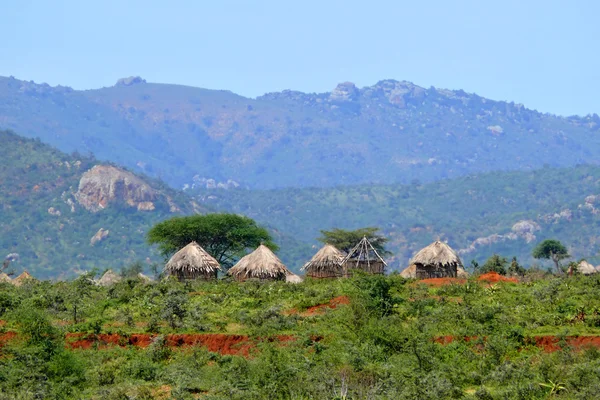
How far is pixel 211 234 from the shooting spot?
64.0 metres

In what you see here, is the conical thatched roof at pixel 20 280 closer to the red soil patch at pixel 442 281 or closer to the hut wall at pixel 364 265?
the hut wall at pixel 364 265

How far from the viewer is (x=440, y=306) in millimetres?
37000

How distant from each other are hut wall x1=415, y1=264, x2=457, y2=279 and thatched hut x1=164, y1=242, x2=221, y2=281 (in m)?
9.73

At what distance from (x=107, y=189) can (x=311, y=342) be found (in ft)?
460

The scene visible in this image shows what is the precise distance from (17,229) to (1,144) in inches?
1063

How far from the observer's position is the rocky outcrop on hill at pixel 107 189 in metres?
170

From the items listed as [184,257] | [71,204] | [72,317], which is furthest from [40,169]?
[72,317]

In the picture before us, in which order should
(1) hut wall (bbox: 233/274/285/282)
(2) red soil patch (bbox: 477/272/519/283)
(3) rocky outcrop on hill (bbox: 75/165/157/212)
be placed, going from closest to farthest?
(2) red soil patch (bbox: 477/272/519/283) < (1) hut wall (bbox: 233/274/285/282) < (3) rocky outcrop on hill (bbox: 75/165/157/212)

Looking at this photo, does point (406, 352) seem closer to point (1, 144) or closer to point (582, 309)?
point (582, 309)

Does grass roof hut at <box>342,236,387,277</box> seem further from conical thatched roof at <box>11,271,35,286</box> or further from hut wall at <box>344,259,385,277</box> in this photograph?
conical thatched roof at <box>11,271,35,286</box>

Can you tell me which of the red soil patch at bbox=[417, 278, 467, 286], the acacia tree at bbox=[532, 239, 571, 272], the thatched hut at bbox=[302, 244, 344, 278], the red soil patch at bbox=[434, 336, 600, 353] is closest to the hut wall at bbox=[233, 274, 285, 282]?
the thatched hut at bbox=[302, 244, 344, 278]

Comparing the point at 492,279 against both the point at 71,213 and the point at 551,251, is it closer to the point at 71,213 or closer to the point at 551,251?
the point at 551,251

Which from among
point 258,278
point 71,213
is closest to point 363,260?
point 258,278

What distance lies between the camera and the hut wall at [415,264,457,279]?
53.8 m
